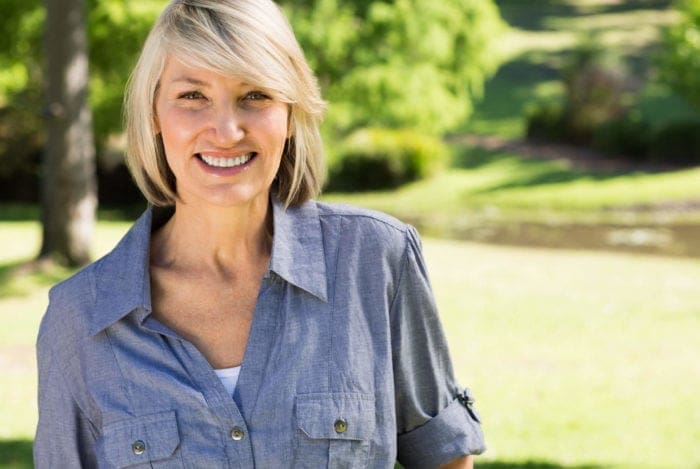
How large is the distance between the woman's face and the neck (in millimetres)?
74

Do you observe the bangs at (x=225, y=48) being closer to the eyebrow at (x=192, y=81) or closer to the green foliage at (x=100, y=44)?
the eyebrow at (x=192, y=81)

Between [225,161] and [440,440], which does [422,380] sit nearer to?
[440,440]

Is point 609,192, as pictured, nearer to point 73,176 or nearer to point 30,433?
point 73,176

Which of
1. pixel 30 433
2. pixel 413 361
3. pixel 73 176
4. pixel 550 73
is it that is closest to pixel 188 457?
pixel 413 361

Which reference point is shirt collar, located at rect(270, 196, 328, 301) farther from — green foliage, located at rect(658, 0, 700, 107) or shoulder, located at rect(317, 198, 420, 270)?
green foliage, located at rect(658, 0, 700, 107)

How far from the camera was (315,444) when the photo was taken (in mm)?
2264

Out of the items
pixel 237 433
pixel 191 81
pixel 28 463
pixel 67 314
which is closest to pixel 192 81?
pixel 191 81

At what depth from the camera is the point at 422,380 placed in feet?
7.93

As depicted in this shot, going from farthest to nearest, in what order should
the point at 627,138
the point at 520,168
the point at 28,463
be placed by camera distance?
the point at 520,168, the point at 627,138, the point at 28,463

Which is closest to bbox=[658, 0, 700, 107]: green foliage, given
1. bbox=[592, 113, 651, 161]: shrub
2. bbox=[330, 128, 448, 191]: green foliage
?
bbox=[592, 113, 651, 161]: shrub

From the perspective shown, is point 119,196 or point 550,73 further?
point 550,73

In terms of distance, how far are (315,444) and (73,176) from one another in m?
11.2

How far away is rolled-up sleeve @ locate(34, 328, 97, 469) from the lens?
226 cm

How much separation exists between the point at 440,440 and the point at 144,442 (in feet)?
2.09
